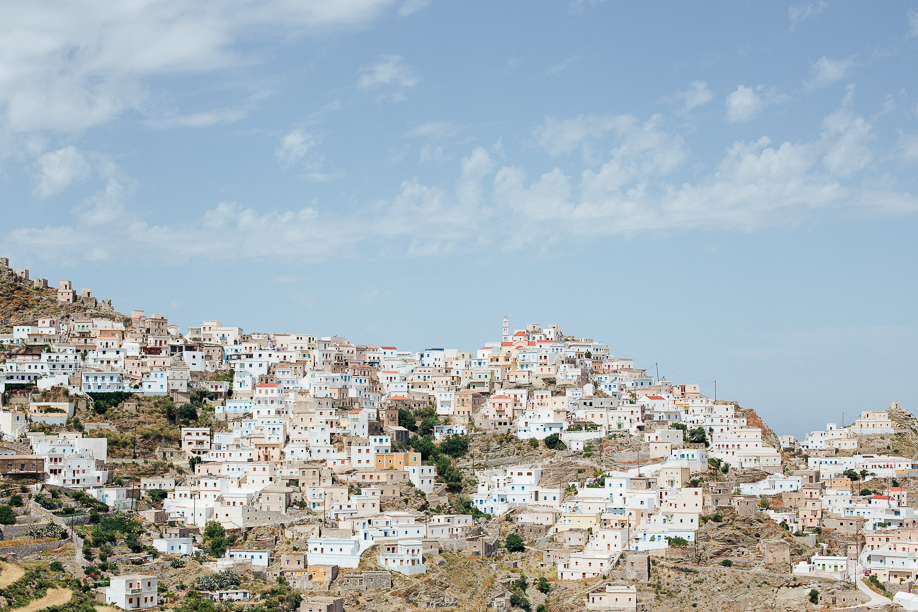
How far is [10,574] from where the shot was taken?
51531 millimetres

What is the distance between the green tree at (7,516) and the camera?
55.5 metres

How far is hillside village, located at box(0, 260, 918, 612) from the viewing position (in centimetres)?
5619

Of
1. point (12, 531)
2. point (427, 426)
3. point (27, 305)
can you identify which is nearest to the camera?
point (12, 531)

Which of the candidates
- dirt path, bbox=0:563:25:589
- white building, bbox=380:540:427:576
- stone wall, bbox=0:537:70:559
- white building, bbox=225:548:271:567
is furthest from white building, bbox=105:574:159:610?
white building, bbox=380:540:427:576

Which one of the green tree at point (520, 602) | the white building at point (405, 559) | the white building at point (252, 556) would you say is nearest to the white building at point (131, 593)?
the white building at point (252, 556)

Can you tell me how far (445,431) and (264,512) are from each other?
17499mm

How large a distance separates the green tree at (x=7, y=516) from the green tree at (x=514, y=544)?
23282 millimetres

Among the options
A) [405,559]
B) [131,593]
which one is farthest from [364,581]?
[131,593]

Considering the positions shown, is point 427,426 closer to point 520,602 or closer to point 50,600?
point 520,602

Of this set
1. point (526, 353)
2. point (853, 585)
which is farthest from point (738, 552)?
point (526, 353)

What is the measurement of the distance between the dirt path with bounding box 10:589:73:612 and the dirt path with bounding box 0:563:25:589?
1643 mm

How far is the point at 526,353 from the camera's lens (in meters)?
85.6

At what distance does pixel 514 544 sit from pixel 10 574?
23.6 m

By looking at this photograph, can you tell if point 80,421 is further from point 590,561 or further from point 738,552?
point 738,552
